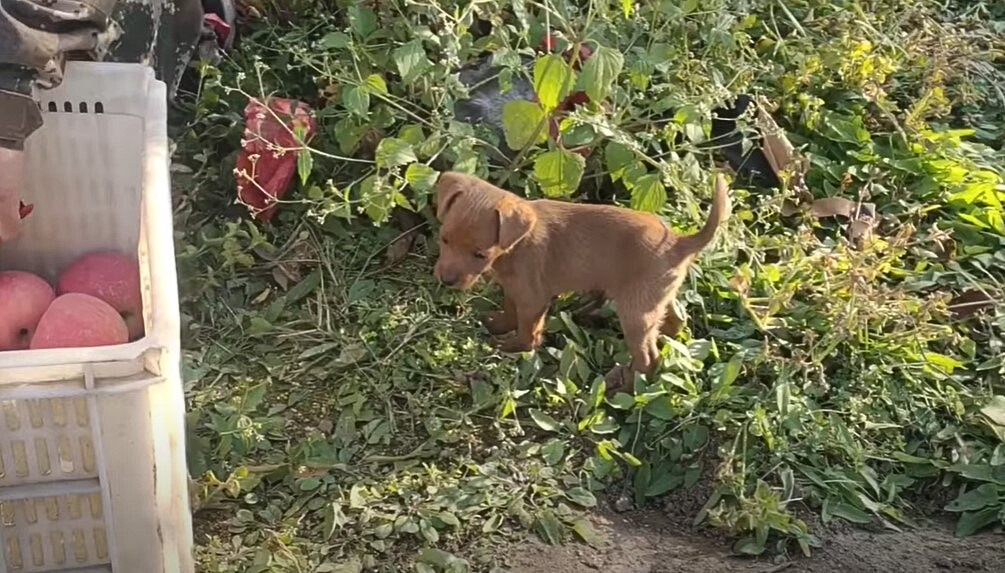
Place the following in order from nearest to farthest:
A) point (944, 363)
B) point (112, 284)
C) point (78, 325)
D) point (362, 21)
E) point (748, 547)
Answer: point (78, 325) < point (112, 284) < point (748, 547) < point (944, 363) < point (362, 21)

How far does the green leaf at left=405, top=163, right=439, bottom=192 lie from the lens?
8.84 feet

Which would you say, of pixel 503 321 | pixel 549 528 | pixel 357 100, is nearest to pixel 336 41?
pixel 357 100

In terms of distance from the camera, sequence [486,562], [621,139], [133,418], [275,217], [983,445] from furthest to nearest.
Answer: [275,217] < [621,139] < [983,445] < [486,562] < [133,418]

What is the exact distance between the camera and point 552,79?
8.46ft

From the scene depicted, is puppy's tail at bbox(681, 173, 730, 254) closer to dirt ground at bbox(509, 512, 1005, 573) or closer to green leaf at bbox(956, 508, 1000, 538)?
dirt ground at bbox(509, 512, 1005, 573)

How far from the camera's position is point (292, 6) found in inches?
139

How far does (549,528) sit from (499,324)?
0.63 m

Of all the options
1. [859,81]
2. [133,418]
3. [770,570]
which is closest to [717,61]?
[859,81]

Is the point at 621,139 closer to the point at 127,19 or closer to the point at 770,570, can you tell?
the point at 770,570

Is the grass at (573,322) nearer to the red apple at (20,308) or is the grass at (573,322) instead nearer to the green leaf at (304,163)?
the green leaf at (304,163)

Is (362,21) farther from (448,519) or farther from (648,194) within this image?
(448,519)

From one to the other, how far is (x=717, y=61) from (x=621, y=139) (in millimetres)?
617

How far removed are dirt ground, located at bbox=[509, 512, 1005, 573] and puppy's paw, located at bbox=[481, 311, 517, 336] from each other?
1.91 ft

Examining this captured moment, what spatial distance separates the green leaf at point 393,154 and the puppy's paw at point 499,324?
1.44 feet
